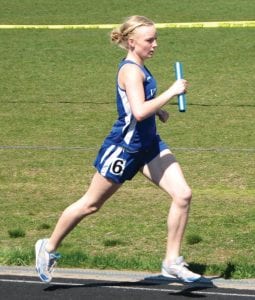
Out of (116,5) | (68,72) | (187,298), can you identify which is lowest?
(187,298)

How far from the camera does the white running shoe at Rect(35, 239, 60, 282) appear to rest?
765 centimetres

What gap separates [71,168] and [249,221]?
3040 millimetres

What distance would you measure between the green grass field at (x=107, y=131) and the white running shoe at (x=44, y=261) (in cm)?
49

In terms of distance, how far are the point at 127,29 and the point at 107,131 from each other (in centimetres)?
723

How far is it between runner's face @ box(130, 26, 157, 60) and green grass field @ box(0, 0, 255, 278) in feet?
5.19

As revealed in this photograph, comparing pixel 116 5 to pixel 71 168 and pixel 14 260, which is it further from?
pixel 14 260

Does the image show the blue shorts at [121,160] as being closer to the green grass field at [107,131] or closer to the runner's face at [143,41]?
the runner's face at [143,41]

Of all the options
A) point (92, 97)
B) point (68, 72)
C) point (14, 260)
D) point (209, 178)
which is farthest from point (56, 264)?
point (68, 72)

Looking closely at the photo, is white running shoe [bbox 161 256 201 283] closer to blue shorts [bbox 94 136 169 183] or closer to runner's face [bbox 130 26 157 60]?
blue shorts [bbox 94 136 169 183]

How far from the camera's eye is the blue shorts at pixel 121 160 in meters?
7.53

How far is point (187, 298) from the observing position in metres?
7.38

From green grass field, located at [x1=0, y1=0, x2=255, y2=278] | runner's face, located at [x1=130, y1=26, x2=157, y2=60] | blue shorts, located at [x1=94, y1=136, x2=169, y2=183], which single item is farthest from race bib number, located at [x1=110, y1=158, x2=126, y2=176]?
green grass field, located at [x1=0, y1=0, x2=255, y2=278]

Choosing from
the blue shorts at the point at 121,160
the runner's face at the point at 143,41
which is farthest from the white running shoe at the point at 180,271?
the runner's face at the point at 143,41

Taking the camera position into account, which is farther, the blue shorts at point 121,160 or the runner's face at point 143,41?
the blue shorts at point 121,160
